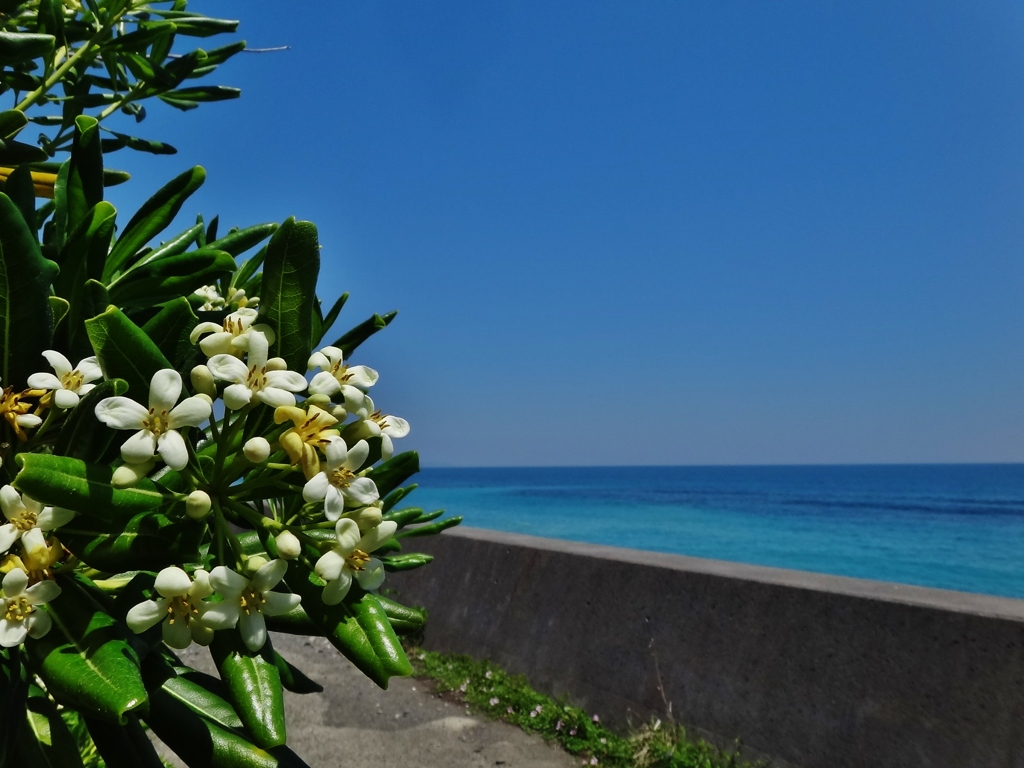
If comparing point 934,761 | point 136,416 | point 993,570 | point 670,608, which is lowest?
point 993,570

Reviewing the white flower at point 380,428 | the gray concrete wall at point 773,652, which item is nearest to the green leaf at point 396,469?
the white flower at point 380,428

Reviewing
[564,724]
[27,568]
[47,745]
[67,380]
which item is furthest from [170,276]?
[564,724]

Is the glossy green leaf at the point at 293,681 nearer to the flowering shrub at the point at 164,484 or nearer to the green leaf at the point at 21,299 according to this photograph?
the flowering shrub at the point at 164,484

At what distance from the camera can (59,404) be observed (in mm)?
940

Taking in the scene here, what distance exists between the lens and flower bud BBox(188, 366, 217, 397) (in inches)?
36.1

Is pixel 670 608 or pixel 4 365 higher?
pixel 4 365

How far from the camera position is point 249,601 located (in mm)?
925

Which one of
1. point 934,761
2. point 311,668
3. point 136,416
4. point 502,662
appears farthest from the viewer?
point 311,668

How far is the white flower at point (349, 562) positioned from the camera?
3.00 ft

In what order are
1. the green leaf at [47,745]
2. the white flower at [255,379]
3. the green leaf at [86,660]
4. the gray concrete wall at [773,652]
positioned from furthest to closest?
1. the gray concrete wall at [773,652]
2. the green leaf at [47,745]
3. the white flower at [255,379]
4. the green leaf at [86,660]

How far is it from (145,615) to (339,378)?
0.36 m

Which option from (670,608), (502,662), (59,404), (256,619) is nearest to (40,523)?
(59,404)

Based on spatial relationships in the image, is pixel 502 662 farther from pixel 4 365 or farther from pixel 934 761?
pixel 4 365

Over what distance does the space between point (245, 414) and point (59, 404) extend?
0.70ft
